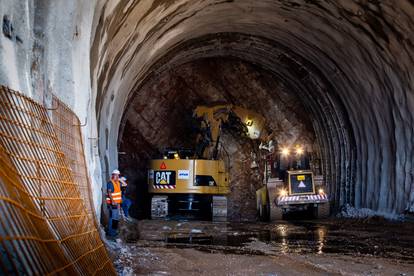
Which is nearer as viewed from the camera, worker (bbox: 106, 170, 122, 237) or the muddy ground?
the muddy ground

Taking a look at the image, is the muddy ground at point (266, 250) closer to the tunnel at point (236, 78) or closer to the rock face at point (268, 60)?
the tunnel at point (236, 78)

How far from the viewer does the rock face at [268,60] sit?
Answer: 5176mm

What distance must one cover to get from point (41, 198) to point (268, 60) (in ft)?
43.0

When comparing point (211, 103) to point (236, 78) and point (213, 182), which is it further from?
point (213, 182)

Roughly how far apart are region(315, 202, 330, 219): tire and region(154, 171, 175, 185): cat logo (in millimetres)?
3986

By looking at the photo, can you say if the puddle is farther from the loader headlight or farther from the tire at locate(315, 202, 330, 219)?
the tire at locate(315, 202, 330, 219)

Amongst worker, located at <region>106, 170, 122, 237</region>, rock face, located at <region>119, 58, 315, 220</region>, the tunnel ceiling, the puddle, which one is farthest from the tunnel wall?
rock face, located at <region>119, 58, 315, 220</region>

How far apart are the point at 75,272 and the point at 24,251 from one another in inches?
33.3

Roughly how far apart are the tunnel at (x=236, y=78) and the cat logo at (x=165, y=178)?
146 cm

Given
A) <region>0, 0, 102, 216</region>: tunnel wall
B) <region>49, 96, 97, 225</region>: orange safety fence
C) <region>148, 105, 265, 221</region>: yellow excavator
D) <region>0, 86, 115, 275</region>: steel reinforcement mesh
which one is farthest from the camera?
<region>148, 105, 265, 221</region>: yellow excavator

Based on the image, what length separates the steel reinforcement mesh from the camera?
2977 millimetres

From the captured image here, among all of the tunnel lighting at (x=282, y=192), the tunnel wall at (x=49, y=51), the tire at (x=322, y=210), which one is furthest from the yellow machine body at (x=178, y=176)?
the tunnel wall at (x=49, y=51)

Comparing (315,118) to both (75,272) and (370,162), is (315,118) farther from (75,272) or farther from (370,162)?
(75,272)

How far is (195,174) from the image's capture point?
15250 millimetres
